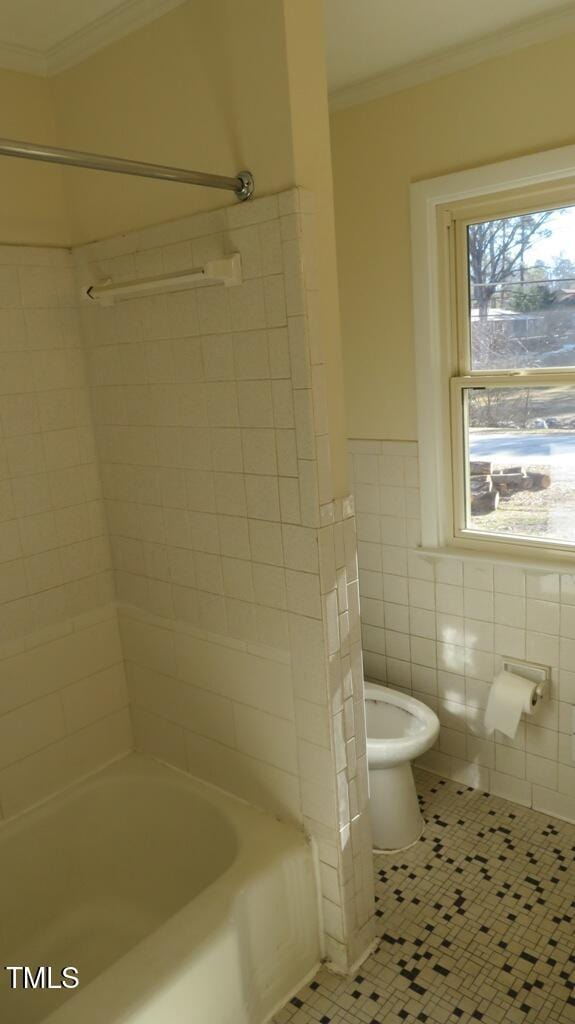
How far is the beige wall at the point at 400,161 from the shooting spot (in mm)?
2264

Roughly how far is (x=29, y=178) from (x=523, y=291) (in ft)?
5.09

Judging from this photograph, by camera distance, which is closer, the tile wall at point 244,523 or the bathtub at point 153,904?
the bathtub at point 153,904

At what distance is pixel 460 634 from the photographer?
109 inches

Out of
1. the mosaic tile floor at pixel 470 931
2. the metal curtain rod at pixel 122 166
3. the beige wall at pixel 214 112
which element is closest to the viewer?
the metal curtain rod at pixel 122 166

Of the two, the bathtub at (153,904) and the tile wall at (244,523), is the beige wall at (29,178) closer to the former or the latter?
the tile wall at (244,523)

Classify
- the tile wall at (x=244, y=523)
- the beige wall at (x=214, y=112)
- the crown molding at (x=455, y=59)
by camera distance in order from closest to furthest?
the beige wall at (x=214, y=112) → the tile wall at (x=244, y=523) → the crown molding at (x=455, y=59)

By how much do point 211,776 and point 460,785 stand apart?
107cm

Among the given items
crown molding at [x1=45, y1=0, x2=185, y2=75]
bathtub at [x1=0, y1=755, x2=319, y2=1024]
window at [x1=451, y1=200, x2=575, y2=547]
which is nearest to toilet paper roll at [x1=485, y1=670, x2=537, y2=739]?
window at [x1=451, y1=200, x2=575, y2=547]

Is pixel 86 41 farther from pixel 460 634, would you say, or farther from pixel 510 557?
pixel 460 634

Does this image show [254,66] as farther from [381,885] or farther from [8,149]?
[381,885]

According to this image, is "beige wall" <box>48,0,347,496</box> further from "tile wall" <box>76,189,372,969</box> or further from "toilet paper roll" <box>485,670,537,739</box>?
"toilet paper roll" <box>485,670,537,739</box>

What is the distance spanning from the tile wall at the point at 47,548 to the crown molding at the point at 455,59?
1167 millimetres

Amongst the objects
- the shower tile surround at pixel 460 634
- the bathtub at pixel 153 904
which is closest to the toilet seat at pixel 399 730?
the shower tile surround at pixel 460 634

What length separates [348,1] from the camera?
6.46ft
